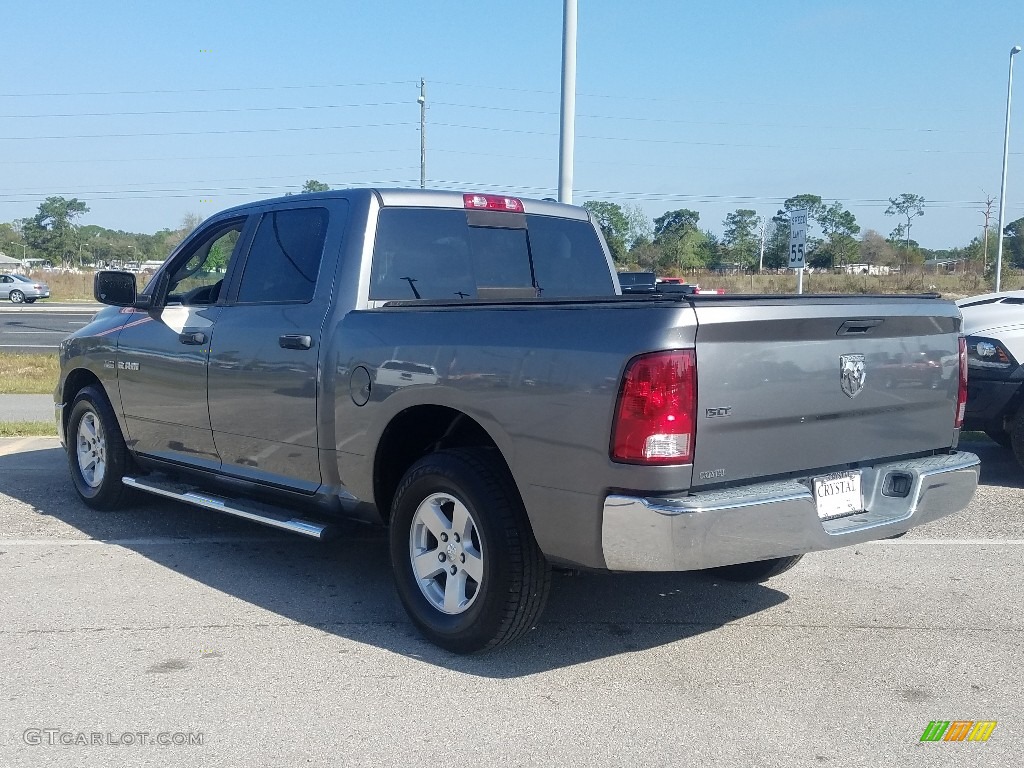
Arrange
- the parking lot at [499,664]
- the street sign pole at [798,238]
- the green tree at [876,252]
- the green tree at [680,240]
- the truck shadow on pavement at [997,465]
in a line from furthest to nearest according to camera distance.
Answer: the green tree at [876,252] → the green tree at [680,240] → the street sign pole at [798,238] → the truck shadow on pavement at [997,465] → the parking lot at [499,664]

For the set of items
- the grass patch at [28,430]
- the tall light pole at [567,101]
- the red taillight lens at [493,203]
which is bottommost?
the grass patch at [28,430]

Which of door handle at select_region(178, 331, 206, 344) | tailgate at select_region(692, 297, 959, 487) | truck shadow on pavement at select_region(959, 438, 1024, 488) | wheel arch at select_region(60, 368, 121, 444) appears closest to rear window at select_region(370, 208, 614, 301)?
door handle at select_region(178, 331, 206, 344)

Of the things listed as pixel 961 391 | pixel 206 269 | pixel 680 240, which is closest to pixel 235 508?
pixel 206 269

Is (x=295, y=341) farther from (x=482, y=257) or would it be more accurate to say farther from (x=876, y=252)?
(x=876, y=252)

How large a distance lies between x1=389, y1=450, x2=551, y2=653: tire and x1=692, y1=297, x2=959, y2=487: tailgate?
822mm

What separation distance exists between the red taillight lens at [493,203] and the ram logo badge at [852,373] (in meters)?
2.27

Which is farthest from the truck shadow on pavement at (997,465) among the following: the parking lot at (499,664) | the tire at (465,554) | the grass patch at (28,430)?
the grass patch at (28,430)

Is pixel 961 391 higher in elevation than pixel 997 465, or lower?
higher

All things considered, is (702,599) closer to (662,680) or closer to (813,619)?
(813,619)

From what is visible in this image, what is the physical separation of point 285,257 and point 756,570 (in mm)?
2933

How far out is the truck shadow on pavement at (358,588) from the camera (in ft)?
14.5

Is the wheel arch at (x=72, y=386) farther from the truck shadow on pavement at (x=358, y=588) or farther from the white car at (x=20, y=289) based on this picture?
the white car at (x=20, y=289)

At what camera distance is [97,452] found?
677 centimetres

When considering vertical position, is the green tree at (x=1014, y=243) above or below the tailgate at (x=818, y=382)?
above
